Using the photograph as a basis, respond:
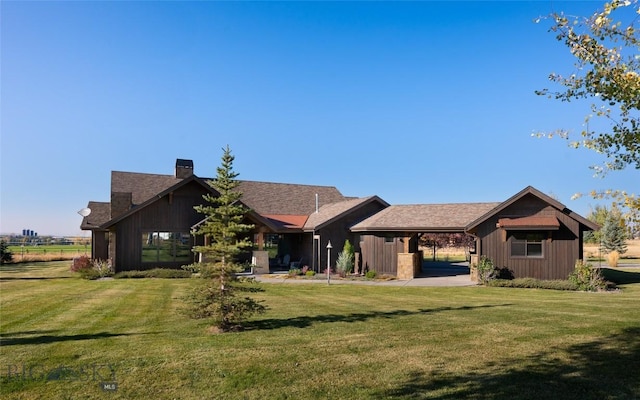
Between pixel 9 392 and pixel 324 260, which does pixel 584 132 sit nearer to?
pixel 9 392

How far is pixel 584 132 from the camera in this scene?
7.60 m

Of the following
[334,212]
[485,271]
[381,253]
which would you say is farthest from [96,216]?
[485,271]

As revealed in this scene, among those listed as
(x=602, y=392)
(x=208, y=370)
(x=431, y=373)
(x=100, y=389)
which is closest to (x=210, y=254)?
(x=208, y=370)

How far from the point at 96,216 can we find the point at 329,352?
30852mm

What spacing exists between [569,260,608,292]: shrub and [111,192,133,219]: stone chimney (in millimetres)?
25733

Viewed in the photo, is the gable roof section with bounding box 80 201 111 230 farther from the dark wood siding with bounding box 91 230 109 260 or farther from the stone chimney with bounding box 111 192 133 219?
the stone chimney with bounding box 111 192 133 219

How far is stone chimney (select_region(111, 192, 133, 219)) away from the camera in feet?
91.8

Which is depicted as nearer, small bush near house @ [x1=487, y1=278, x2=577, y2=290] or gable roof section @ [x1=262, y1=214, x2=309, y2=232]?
small bush near house @ [x1=487, y1=278, x2=577, y2=290]

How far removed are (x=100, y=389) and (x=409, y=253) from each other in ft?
69.9

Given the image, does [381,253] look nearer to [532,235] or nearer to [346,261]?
[346,261]

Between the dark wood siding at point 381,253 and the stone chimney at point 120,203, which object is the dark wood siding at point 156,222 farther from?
the dark wood siding at point 381,253

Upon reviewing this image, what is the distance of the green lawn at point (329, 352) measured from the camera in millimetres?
6715

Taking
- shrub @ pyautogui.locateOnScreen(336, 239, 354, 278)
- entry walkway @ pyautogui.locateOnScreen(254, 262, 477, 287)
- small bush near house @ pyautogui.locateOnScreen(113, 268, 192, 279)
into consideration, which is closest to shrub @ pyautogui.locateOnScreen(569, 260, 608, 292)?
entry walkway @ pyautogui.locateOnScreen(254, 262, 477, 287)

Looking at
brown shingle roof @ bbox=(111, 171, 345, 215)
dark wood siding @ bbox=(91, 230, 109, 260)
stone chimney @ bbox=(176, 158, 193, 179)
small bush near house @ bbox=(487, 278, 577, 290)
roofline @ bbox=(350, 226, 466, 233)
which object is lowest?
small bush near house @ bbox=(487, 278, 577, 290)
